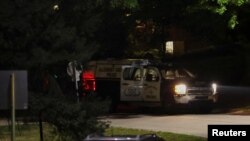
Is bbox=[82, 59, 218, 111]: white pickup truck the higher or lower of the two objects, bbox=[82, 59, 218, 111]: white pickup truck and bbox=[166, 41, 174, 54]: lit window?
the lower

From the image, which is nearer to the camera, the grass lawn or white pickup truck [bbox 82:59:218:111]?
the grass lawn

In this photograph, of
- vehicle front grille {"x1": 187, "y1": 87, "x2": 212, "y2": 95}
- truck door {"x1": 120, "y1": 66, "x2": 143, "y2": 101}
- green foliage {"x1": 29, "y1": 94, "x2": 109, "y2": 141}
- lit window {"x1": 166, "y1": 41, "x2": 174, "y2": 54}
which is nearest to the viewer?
green foliage {"x1": 29, "y1": 94, "x2": 109, "y2": 141}

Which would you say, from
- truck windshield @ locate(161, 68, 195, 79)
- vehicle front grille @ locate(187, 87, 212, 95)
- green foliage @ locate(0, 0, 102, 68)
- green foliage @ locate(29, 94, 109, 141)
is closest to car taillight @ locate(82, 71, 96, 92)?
truck windshield @ locate(161, 68, 195, 79)

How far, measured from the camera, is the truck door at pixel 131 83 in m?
24.9

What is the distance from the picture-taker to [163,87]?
23891mm

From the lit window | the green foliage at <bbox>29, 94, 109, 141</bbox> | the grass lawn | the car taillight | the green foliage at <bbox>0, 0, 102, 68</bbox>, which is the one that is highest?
the lit window

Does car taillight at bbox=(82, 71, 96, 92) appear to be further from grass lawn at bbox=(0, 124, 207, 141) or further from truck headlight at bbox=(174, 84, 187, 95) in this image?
grass lawn at bbox=(0, 124, 207, 141)

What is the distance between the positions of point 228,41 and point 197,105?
8.60 metres

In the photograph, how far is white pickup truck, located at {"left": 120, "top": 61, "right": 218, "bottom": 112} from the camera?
2367cm

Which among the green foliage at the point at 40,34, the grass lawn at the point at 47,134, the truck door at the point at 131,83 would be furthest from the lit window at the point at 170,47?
the green foliage at the point at 40,34

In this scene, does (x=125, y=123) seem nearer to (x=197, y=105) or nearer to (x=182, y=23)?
(x=197, y=105)

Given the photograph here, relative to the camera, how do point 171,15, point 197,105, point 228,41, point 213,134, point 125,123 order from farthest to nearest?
1. point 228,41
2. point 171,15
3. point 197,105
4. point 125,123
5. point 213,134

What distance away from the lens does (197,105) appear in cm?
2400

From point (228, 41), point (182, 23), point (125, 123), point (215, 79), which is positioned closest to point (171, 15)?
point (182, 23)
